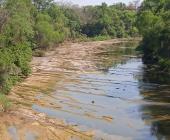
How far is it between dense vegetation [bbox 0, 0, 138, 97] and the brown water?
9.46ft

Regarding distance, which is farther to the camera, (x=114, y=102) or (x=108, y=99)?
(x=108, y=99)

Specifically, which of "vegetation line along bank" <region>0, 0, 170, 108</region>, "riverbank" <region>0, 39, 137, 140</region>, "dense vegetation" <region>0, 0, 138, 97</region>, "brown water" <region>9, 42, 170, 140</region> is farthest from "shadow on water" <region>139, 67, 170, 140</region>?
"dense vegetation" <region>0, 0, 138, 97</region>

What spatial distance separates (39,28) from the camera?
3514 inches

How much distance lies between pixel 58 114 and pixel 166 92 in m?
13.4

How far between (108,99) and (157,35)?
25.1 m

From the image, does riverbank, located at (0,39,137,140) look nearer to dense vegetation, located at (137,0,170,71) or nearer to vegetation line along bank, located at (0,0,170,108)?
vegetation line along bank, located at (0,0,170,108)

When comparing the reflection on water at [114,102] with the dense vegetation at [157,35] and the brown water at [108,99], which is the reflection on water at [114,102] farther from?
the dense vegetation at [157,35]

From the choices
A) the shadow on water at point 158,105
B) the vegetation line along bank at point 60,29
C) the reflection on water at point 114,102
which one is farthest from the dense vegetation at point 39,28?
the shadow on water at point 158,105

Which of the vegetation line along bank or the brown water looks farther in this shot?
the vegetation line along bank

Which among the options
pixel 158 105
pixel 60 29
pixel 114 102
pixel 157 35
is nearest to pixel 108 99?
pixel 114 102

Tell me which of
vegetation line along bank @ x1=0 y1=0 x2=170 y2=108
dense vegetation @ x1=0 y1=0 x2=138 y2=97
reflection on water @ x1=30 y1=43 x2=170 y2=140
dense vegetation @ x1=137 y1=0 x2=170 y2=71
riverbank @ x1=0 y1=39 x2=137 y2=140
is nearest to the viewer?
riverbank @ x1=0 y1=39 x2=137 y2=140

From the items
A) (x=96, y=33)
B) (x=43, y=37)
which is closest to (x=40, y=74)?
(x=43, y=37)

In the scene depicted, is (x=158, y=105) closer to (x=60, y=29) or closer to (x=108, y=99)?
(x=108, y=99)

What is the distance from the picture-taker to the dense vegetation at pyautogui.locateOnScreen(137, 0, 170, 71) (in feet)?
194
